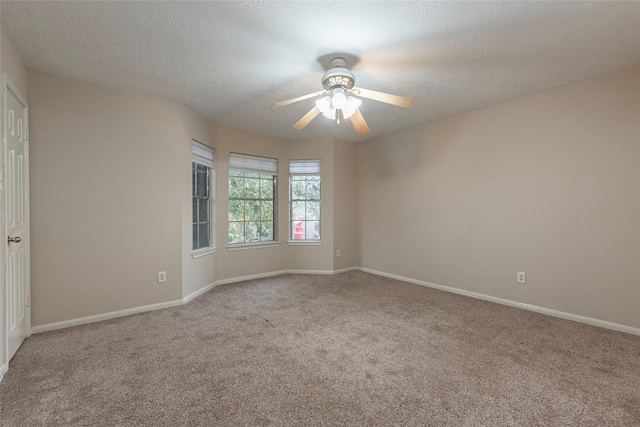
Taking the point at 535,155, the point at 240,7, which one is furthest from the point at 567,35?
the point at 240,7

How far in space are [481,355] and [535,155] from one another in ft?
7.51

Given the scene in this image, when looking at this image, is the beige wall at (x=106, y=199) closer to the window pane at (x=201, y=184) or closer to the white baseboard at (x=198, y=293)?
the white baseboard at (x=198, y=293)

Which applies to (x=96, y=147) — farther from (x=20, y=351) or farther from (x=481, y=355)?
(x=481, y=355)

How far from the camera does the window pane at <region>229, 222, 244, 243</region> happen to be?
4.75 meters

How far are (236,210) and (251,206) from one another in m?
0.27

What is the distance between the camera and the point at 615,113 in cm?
284

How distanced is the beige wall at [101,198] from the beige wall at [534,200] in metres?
3.29

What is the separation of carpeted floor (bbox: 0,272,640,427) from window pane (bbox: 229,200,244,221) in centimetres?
173

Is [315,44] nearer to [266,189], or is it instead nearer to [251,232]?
[266,189]

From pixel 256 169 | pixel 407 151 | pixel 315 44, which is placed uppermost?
pixel 315 44

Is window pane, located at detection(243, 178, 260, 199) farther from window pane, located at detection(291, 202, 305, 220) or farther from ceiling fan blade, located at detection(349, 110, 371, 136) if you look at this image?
ceiling fan blade, located at detection(349, 110, 371, 136)

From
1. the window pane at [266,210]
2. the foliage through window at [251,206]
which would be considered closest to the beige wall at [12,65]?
the foliage through window at [251,206]

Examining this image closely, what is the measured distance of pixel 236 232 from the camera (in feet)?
15.8

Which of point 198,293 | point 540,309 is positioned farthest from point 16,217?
point 540,309
